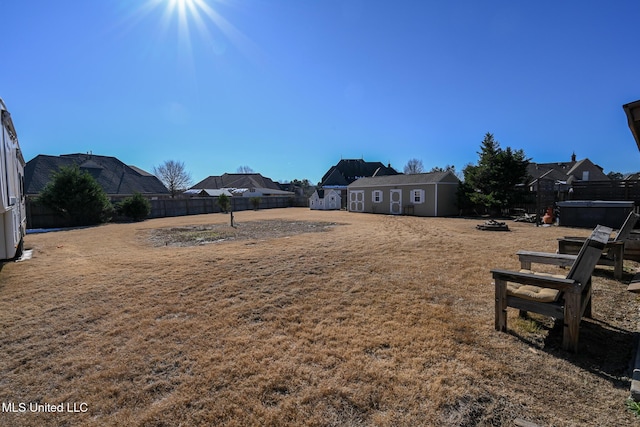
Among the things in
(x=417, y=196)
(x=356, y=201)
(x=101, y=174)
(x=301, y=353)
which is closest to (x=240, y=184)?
(x=101, y=174)

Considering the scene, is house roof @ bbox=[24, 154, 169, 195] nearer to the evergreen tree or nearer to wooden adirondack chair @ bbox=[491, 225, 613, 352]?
the evergreen tree

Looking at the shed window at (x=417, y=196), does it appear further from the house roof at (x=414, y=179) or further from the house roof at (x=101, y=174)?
the house roof at (x=101, y=174)

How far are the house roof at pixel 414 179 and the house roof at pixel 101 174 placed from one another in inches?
878

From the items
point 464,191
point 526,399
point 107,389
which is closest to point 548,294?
point 526,399

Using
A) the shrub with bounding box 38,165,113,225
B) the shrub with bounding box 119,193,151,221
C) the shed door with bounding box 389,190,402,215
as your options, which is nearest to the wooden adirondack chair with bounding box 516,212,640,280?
the shed door with bounding box 389,190,402,215

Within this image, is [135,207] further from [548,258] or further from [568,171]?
[568,171]

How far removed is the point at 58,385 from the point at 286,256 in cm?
464

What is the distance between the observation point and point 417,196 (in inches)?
886

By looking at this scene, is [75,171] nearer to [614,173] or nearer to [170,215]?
[170,215]

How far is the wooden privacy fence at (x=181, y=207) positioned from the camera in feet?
55.4

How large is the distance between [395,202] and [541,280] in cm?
2165

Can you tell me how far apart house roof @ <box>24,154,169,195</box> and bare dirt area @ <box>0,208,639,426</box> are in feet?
89.1

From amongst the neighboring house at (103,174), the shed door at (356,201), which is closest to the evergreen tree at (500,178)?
the shed door at (356,201)

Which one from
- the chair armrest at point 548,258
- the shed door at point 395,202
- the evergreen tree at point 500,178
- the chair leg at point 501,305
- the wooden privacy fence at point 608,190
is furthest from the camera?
the shed door at point 395,202
